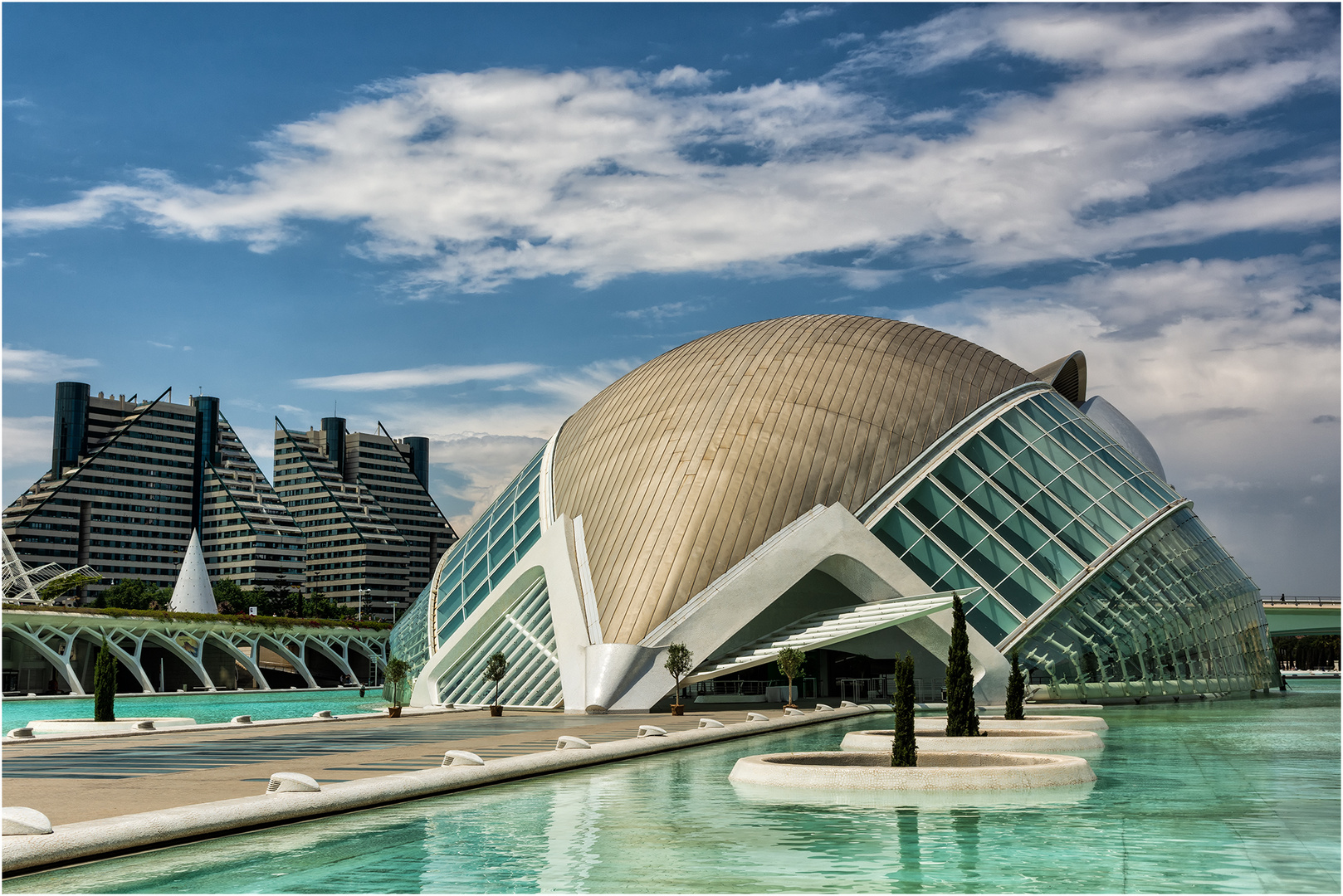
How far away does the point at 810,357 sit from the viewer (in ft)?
138

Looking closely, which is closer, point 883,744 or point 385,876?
point 385,876

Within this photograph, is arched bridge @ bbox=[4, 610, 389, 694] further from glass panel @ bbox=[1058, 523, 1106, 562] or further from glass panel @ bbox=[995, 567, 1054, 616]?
glass panel @ bbox=[1058, 523, 1106, 562]

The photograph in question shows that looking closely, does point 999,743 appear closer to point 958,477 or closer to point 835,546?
point 835,546

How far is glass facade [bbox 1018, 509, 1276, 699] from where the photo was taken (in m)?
34.5

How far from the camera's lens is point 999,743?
17453 mm

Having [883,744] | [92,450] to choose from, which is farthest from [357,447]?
[883,744]

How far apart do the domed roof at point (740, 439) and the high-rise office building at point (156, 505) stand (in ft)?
362

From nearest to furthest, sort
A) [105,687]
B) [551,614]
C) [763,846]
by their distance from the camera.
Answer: [763,846], [105,687], [551,614]

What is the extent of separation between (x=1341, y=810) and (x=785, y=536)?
2386 cm

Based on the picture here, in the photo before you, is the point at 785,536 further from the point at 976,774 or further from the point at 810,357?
the point at 976,774

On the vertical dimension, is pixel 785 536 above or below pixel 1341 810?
above

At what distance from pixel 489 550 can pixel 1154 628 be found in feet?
70.4

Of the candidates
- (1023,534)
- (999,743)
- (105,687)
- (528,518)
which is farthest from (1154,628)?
(105,687)

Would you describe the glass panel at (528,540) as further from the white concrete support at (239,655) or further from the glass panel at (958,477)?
the white concrete support at (239,655)
